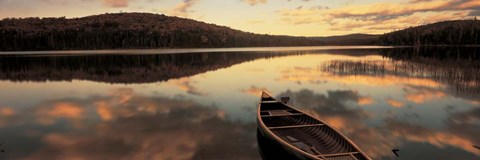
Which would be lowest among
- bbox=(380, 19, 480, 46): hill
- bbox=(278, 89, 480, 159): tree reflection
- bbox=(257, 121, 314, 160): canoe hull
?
bbox=(278, 89, 480, 159): tree reflection

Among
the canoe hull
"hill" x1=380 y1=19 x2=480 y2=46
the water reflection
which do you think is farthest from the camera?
"hill" x1=380 y1=19 x2=480 y2=46

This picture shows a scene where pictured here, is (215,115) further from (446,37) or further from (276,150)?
(446,37)

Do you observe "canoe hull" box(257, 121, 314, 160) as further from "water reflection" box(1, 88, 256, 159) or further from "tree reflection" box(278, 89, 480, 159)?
"tree reflection" box(278, 89, 480, 159)

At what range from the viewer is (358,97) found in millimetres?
24672

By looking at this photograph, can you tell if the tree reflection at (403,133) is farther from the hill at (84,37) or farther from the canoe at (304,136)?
the hill at (84,37)

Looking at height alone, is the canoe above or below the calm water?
above

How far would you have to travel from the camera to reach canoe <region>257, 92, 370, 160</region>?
954 centimetres

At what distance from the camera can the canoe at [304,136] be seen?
31.3ft

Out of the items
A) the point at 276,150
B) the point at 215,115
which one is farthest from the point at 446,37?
the point at 276,150

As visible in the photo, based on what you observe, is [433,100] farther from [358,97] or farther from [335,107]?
[335,107]

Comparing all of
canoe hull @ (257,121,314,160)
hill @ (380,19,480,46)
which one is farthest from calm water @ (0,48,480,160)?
hill @ (380,19,480,46)

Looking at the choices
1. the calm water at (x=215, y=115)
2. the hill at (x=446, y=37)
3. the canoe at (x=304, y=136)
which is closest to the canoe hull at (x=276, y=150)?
the canoe at (x=304, y=136)

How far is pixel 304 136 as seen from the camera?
1323 centimetres

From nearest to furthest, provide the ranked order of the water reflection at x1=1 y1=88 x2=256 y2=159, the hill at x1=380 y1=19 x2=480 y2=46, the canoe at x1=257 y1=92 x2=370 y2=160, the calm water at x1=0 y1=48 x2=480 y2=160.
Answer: the canoe at x1=257 y1=92 x2=370 y2=160 → the water reflection at x1=1 y1=88 x2=256 y2=159 → the calm water at x1=0 y1=48 x2=480 y2=160 → the hill at x1=380 y1=19 x2=480 y2=46
